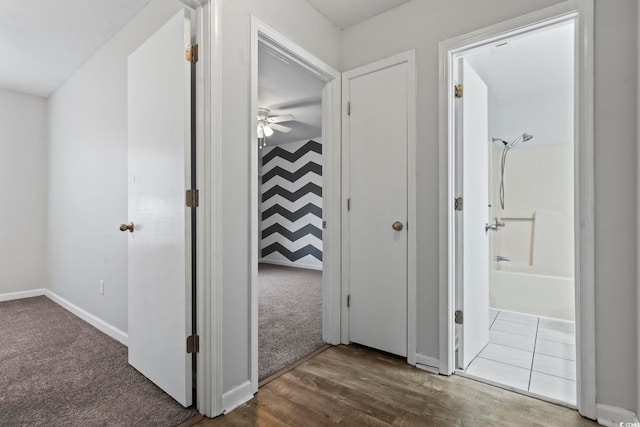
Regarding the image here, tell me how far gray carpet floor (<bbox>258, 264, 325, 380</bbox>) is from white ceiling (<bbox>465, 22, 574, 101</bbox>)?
8.12ft

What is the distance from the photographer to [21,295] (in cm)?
378

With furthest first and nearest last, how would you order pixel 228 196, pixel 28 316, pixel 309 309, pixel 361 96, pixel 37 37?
pixel 309 309 → pixel 28 316 → pixel 37 37 → pixel 361 96 → pixel 228 196

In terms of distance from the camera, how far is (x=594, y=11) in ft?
5.10

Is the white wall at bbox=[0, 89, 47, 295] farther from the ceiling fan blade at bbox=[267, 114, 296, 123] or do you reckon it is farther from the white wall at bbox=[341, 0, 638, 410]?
the white wall at bbox=[341, 0, 638, 410]

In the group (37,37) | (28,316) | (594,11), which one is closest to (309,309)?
(28,316)

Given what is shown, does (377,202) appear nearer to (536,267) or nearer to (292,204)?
(536,267)

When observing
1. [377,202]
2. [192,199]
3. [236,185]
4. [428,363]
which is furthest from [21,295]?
[428,363]

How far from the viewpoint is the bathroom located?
266 cm

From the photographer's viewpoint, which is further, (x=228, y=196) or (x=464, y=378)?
(x=464, y=378)

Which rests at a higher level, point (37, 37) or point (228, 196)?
point (37, 37)

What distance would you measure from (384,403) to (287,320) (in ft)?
4.96

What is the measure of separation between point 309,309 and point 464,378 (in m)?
1.77

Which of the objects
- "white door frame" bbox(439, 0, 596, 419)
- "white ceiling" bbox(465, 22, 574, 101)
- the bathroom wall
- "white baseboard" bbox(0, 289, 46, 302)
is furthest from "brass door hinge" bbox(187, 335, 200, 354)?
"white baseboard" bbox(0, 289, 46, 302)

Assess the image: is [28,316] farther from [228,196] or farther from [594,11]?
[594,11]
